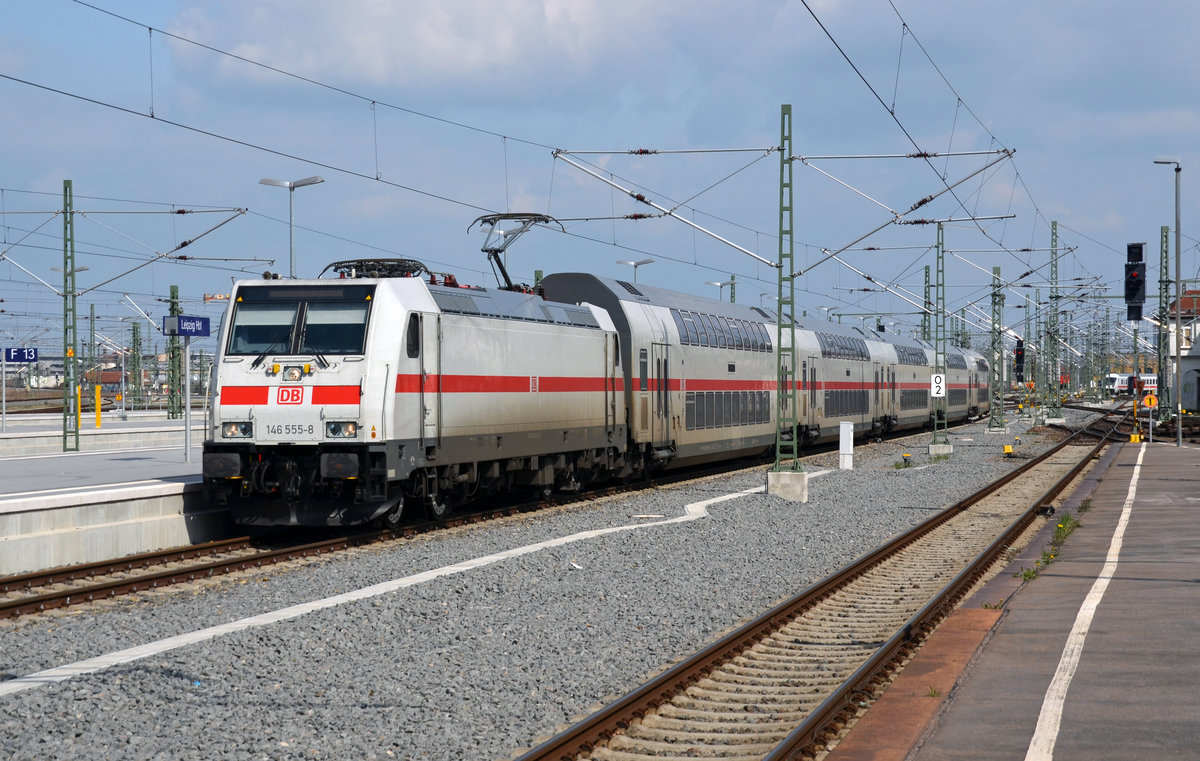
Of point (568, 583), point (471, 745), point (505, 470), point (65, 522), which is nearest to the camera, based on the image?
point (471, 745)

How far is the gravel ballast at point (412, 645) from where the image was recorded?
7.66 metres

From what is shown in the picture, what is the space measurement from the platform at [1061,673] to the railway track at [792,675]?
9.5 inches

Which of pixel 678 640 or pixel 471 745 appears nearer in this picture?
pixel 471 745

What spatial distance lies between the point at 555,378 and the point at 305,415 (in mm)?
6014

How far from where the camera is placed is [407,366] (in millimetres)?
17031

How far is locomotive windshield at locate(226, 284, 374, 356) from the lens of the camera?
16.9 m

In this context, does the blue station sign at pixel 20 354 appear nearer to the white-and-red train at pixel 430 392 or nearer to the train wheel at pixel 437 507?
the white-and-red train at pixel 430 392

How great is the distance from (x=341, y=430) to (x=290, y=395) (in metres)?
0.95

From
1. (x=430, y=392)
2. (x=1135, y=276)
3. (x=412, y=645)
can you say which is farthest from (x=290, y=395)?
(x=1135, y=276)

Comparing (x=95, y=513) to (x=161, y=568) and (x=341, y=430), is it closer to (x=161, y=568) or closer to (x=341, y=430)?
(x=161, y=568)

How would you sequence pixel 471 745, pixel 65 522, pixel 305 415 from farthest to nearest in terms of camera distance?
pixel 305 415 → pixel 65 522 → pixel 471 745

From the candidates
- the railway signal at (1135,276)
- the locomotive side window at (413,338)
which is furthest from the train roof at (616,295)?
the railway signal at (1135,276)

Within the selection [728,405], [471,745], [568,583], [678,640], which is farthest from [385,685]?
[728,405]

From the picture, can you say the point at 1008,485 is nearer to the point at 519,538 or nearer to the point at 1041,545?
the point at 1041,545
